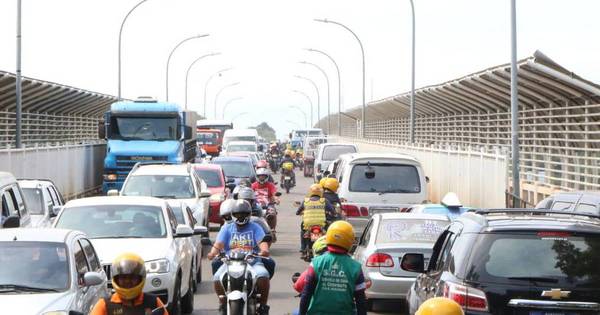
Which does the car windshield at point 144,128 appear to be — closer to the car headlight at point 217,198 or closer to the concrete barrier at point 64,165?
the concrete barrier at point 64,165

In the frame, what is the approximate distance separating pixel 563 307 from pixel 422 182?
14.3 meters

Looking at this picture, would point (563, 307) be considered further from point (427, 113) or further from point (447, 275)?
point (427, 113)

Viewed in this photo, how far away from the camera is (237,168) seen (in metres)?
35.0

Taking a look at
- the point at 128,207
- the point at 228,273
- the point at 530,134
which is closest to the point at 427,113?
the point at 530,134

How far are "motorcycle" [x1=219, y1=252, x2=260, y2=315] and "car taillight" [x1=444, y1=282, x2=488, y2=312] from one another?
2.81m

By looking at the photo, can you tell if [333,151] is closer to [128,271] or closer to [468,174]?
[468,174]

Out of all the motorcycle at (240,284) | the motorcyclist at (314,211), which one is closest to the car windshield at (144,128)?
the motorcyclist at (314,211)

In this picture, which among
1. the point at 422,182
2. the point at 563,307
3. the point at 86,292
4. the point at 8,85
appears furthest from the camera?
the point at 8,85

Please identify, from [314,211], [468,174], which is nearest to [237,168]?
[468,174]

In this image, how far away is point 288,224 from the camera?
108ft

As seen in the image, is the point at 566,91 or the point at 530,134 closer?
the point at 566,91

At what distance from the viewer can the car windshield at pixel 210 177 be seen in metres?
29.7

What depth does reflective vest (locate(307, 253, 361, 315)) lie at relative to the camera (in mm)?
8742

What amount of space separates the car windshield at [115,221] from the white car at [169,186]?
760 centimetres
